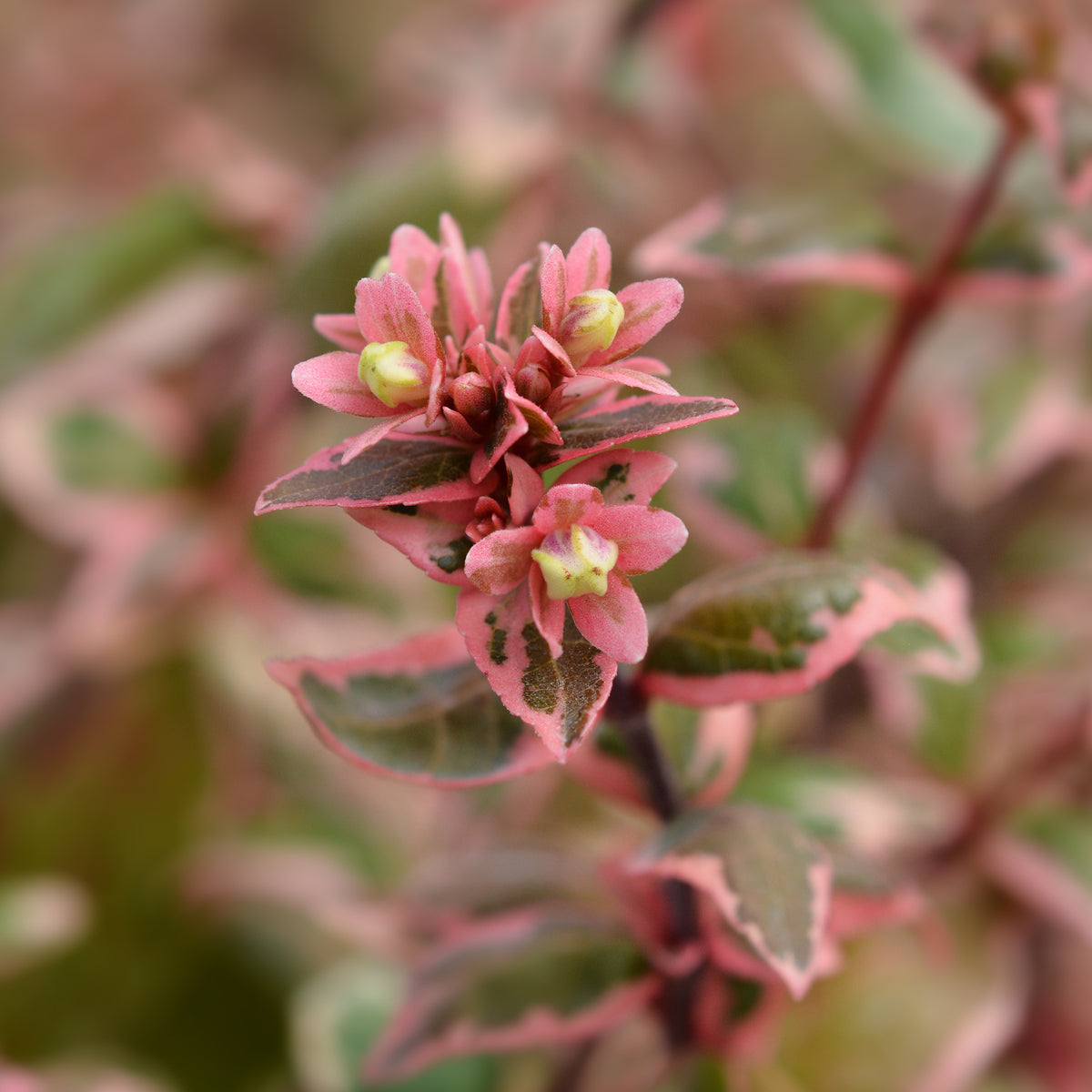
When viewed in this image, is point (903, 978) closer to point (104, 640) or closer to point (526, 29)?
point (104, 640)

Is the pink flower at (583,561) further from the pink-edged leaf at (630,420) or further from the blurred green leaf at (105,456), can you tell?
the blurred green leaf at (105,456)

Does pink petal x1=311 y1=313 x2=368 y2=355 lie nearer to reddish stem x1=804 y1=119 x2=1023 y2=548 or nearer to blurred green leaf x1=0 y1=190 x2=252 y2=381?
reddish stem x1=804 y1=119 x2=1023 y2=548

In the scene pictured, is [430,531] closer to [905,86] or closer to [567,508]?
[567,508]

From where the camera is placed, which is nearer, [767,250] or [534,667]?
[534,667]

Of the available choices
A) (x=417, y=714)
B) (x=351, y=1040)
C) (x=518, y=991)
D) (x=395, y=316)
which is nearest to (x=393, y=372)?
Result: (x=395, y=316)

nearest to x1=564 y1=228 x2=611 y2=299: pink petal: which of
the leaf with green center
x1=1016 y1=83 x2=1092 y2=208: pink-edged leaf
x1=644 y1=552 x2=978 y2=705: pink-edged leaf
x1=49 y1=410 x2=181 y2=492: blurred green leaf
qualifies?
x1=644 y1=552 x2=978 y2=705: pink-edged leaf

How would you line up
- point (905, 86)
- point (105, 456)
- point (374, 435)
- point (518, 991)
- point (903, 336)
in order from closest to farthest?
point (374, 435) → point (518, 991) → point (903, 336) → point (905, 86) → point (105, 456)

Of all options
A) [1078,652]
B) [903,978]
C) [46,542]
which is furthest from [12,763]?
[1078,652]
